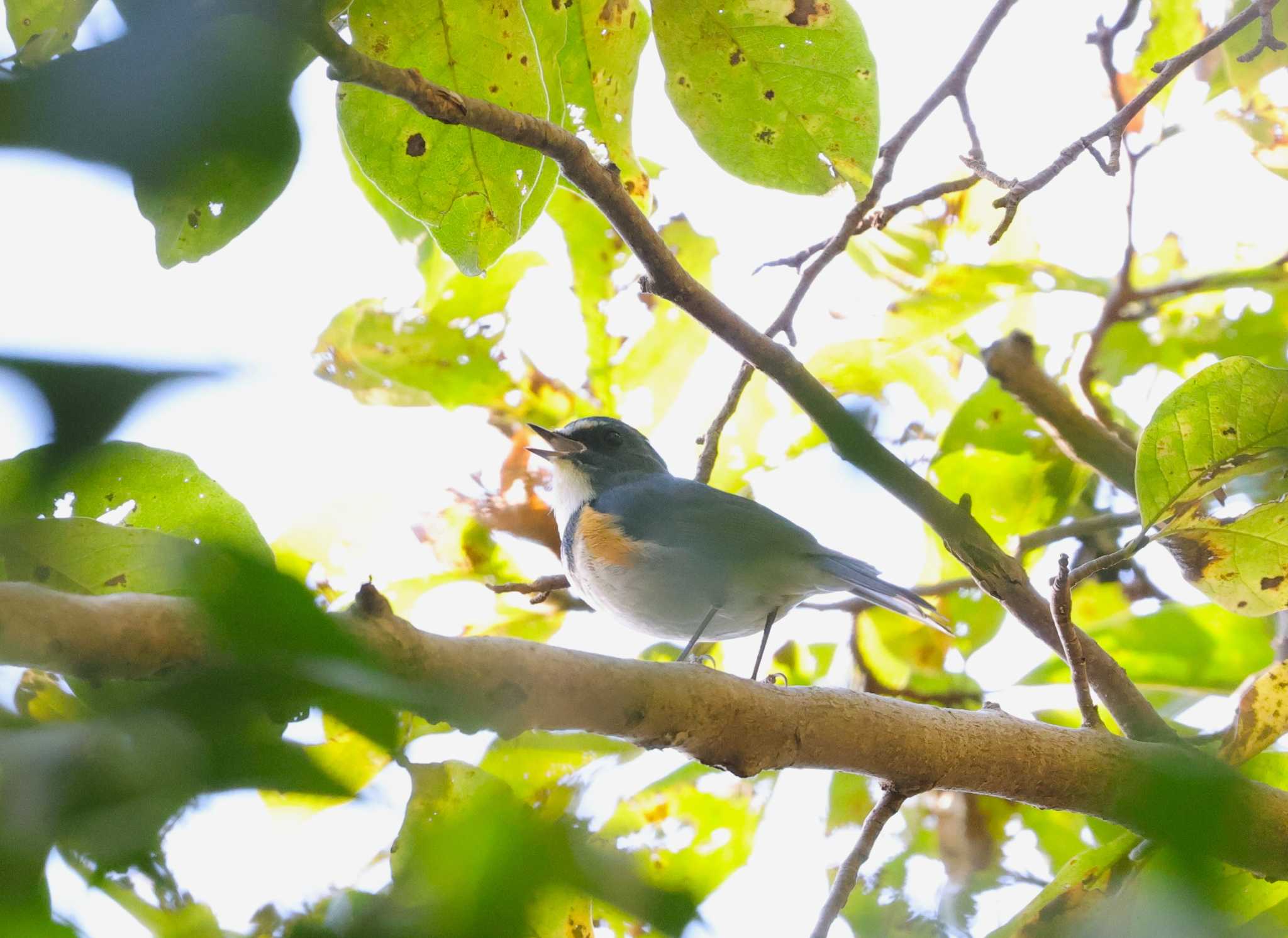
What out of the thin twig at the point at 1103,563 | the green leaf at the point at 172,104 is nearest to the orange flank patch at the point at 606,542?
the thin twig at the point at 1103,563

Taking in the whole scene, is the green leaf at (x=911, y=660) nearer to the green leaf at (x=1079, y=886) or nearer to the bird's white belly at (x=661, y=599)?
the bird's white belly at (x=661, y=599)

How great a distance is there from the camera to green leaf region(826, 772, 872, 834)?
2.76 m

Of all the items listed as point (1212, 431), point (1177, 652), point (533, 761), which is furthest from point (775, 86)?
point (1177, 652)

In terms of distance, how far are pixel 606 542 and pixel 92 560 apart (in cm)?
206

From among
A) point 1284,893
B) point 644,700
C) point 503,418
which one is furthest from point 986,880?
point 503,418

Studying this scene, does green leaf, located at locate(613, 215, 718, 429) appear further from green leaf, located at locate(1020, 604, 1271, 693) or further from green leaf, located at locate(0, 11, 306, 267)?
green leaf, located at locate(0, 11, 306, 267)

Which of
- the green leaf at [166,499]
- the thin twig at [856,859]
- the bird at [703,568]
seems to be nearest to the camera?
the green leaf at [166,499]

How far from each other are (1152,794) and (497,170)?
164 centimetres

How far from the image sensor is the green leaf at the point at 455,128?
1713 mm

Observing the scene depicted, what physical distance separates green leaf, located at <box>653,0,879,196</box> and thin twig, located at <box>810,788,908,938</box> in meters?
1.10

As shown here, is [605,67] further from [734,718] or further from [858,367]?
[734,718]

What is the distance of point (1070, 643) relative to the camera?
1.83 m

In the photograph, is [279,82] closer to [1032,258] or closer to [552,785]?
[552,785]

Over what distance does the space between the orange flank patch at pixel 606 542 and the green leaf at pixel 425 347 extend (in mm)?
503
